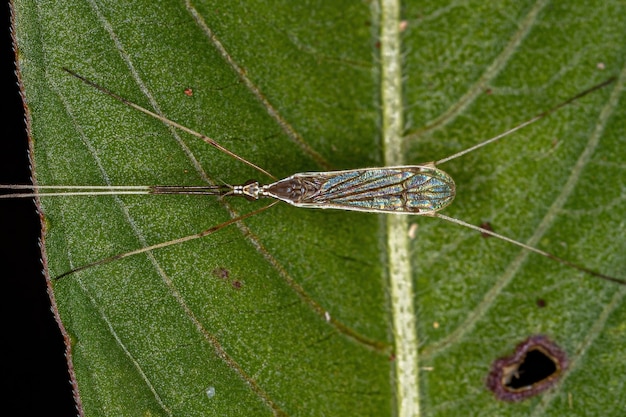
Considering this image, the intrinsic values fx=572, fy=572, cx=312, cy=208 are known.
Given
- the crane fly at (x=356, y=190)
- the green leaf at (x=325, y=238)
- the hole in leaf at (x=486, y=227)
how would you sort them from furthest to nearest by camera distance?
1. the hole in leaf at (x=486, y=227)
2. the crane fly at (x=356, y=190)
3. the green leaf at (x=325, y=238)

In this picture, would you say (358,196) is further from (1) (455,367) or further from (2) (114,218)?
(2) (114,218)

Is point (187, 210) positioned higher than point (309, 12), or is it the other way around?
point (309, 12)

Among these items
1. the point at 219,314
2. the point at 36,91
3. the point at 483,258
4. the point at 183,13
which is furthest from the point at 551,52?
the point at 36,91

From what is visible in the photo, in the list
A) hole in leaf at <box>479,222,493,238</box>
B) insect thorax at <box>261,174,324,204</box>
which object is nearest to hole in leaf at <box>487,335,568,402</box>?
hole in leaf at <box>479,222,493,238</box>

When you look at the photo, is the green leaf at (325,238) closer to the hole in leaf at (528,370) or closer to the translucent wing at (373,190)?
the hole in leaf at (528,370)

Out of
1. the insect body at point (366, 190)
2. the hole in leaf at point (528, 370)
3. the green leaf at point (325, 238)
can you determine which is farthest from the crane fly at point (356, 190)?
the hole in leaf at point (528, 370)

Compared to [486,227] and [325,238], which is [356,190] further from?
[486,227]

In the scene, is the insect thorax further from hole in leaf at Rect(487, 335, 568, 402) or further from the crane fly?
hole in leaf at Rect(487, 335, 568, 402)
